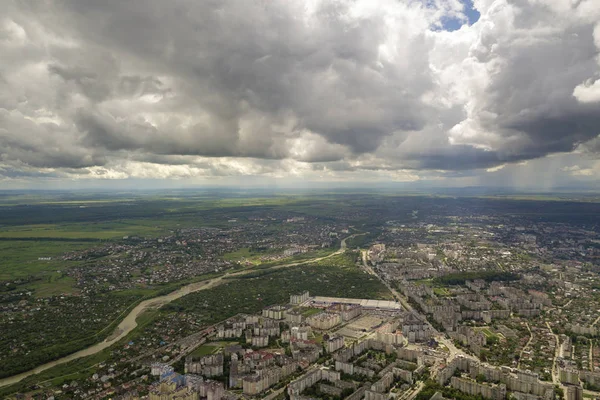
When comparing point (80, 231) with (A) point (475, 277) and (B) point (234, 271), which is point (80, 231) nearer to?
(B) point (234, 271)

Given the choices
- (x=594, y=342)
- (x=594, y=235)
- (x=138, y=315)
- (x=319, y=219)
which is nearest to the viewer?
(x=594, y=342)

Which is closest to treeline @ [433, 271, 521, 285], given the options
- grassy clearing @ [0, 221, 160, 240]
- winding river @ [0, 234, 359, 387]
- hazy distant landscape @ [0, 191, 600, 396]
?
hazy distant landscape @ [0, 191, 600, 396]

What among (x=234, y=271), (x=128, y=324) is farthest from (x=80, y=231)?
(x=128, y=324)

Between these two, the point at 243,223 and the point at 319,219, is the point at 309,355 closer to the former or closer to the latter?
the point at 243,223

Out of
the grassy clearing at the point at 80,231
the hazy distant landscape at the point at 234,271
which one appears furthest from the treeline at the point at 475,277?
the grassy clearing at the point at 80,231

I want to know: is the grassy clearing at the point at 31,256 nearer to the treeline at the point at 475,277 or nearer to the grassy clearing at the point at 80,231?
the grassy clearing at the point at 80,231

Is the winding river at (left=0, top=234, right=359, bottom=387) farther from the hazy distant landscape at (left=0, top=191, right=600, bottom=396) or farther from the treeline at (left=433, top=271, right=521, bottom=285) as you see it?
the treeline at (left=433, top=271, right=521, bottom=285)

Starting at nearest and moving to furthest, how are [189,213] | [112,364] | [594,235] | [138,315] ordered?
[112,364]
[138,315]
[594,235]
[189,213]

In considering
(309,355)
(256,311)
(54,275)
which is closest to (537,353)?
(309,355)
